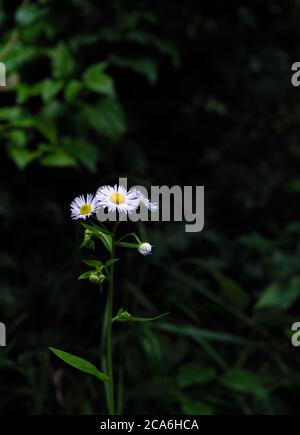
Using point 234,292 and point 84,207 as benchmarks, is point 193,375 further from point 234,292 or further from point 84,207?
point 84,207

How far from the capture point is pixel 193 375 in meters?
1.79

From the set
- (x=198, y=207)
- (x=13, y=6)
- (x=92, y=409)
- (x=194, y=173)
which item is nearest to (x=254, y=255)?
(x=198, y=207)

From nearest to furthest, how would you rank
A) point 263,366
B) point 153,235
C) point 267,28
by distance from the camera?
point 263,366
point 153,235
point 267,28

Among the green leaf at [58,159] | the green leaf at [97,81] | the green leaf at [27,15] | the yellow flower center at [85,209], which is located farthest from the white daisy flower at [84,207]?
the green leaf at [27,15]

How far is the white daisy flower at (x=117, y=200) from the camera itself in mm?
873

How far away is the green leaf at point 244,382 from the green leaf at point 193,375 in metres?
0.04

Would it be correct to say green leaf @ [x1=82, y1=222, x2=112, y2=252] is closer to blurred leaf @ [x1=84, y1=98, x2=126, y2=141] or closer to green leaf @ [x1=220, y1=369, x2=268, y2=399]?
green leaf @ [x1=220, y1=369, x2=268, y2=399]

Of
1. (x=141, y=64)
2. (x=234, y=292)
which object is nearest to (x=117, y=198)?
(x=234, y=292)

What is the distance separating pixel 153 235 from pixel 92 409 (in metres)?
0.68

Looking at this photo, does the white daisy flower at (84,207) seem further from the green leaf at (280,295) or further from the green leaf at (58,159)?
the green leaf at (280,295)

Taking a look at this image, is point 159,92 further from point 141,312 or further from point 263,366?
point 263,366

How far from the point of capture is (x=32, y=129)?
6.67 feet

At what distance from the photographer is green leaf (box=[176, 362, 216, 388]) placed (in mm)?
1777

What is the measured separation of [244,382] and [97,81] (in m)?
0.95
